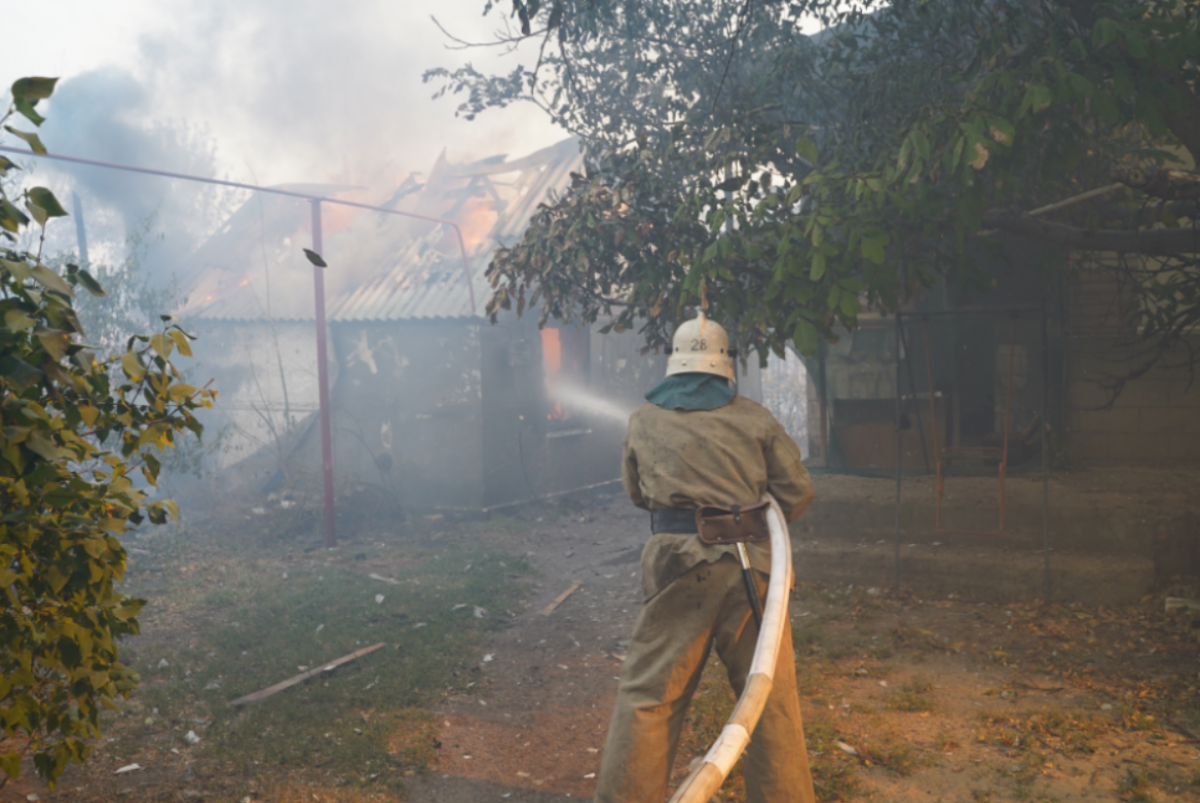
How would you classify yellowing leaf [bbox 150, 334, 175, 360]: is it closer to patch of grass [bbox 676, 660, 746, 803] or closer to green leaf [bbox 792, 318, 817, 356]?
patch of grass [bbox 676, 660, 746, 803]

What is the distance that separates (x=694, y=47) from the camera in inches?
334

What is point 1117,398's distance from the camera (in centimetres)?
785

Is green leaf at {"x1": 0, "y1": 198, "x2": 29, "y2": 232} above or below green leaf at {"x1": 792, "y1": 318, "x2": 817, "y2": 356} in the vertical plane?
above

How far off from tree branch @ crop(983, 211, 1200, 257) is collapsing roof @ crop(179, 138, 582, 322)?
691 cm

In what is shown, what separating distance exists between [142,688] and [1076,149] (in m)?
6.45

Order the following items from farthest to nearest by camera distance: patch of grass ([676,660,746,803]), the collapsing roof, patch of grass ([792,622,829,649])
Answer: the collapsing roof
patch of grass ([792,622,829,649])
patch of grass ([676,660,746,803])

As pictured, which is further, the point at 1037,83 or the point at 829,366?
the point at 829,366

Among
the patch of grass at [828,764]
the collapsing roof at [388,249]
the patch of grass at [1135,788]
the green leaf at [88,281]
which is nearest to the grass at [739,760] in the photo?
the patch of grass at [828,764]

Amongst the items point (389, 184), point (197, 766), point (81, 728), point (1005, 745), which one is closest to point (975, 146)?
point (1005, 745)

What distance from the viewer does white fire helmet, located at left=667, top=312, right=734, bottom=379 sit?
385 cm

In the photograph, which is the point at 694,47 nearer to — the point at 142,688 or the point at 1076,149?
the point at 1076,149

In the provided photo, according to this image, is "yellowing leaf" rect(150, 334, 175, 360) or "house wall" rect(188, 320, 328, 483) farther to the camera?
"house wall" rect(188, 320, 328, 483)

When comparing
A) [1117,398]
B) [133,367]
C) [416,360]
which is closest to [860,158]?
[1117,398]

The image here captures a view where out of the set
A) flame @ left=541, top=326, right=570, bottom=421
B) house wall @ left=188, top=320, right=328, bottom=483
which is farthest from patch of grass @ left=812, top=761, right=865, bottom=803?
house wall @ left=188, top=320, right=328, bottom=483
